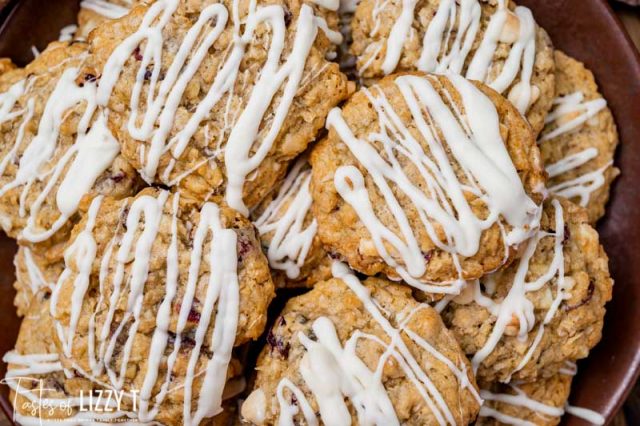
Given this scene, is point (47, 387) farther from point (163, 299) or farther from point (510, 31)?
point (510, 31)

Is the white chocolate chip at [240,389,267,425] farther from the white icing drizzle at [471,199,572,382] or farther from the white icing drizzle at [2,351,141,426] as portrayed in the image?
the white icing drizzle at [471,199,572,382]

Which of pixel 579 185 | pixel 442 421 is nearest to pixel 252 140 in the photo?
pixel 442 421

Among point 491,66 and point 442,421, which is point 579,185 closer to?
point 491,66

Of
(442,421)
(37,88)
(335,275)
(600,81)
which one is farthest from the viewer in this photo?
(600,81)

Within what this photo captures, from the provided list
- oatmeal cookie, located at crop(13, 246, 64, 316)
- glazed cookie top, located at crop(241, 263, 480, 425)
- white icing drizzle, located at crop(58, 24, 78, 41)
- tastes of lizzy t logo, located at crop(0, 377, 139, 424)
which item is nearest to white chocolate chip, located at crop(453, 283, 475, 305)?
glazed cookie top, located at crop(241, 263, 480, 425)

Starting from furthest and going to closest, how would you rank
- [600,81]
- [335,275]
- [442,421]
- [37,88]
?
[600,81] < [37,88] < [335,275] < [442,421]

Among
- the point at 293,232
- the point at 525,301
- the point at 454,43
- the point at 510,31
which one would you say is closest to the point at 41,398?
the point at 293,232
